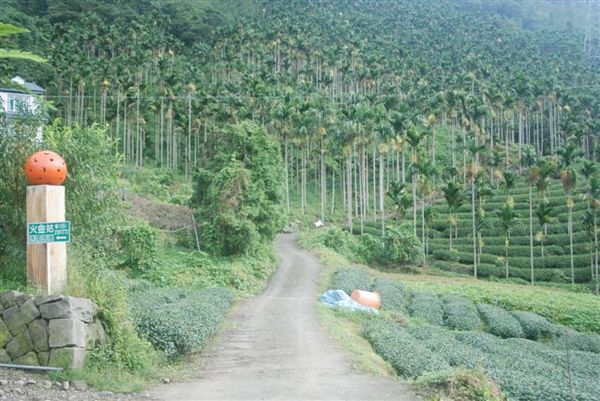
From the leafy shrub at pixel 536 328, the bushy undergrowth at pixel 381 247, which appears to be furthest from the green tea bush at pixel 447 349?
the bushy undergrowth at pixel 381 247

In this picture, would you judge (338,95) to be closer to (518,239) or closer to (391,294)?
(518,239)

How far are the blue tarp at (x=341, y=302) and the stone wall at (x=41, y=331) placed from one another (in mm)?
13585

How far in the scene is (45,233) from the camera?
12.7 m

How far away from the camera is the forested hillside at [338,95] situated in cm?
5897

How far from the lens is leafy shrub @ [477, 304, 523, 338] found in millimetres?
28109

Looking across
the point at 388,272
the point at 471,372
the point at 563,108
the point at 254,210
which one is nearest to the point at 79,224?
the point at 471,372

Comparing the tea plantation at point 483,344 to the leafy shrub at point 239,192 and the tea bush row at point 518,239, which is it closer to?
the leafy shrub at point 239,192

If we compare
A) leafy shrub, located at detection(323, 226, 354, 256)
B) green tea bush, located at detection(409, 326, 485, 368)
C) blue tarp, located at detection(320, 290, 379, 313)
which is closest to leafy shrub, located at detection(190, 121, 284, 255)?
blue tarp, located at detection(320, 290, 379, 313)

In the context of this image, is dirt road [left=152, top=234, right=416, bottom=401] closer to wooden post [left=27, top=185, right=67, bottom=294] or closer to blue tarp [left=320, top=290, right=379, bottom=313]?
blue tarp [left=320, top=290, right=379, bottom=313]

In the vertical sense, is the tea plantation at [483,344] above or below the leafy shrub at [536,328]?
above

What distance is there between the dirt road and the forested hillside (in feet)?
71.4

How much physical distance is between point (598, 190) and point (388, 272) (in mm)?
16886

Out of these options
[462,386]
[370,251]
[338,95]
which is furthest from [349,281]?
[338,95]

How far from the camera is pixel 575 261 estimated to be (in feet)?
164
